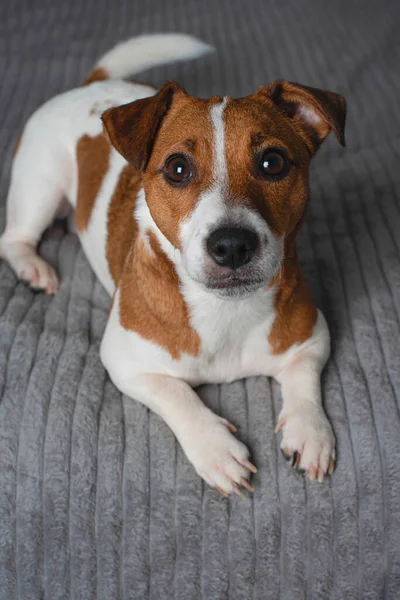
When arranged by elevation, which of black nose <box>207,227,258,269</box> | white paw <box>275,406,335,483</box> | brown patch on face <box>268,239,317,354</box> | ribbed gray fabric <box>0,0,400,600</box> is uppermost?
black nose <box>207,227,258,269</box>

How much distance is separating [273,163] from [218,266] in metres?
0.29

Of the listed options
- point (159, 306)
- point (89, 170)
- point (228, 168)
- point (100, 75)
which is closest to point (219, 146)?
point (228, 168)

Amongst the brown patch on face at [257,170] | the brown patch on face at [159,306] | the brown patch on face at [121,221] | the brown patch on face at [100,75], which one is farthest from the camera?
the brown patch on face at [100,75]

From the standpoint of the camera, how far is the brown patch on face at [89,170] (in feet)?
7.96

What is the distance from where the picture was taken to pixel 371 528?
1718 mm

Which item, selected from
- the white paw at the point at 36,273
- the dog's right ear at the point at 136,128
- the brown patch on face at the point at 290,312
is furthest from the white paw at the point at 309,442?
the white paw at the point at 36,273

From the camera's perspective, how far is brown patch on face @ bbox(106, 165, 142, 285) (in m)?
2.20

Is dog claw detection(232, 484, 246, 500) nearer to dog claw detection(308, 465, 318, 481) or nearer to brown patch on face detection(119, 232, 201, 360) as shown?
dog claw detection(308, 465, 318, 481)

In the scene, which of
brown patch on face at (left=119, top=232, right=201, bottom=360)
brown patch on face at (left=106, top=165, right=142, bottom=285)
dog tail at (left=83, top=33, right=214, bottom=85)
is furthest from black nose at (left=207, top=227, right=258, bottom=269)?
dog tail at (left=83, top=33, right=214, bottom=85)

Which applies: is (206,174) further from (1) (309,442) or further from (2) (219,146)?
(1) (309,442)

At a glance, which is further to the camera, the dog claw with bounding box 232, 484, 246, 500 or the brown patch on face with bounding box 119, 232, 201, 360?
the brown patch on face with bounding box 119, 232, 201, 360

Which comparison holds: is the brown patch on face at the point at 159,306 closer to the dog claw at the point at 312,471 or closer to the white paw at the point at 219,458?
the white paw at the point at 219,458

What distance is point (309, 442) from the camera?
1739 millimetres

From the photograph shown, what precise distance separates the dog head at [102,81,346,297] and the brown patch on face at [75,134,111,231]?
64 centimetres
